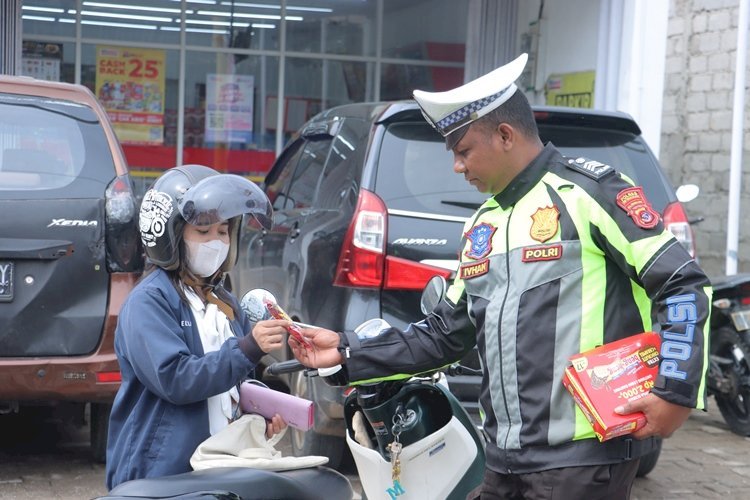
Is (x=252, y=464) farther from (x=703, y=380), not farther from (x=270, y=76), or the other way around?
(x=270, y=76)

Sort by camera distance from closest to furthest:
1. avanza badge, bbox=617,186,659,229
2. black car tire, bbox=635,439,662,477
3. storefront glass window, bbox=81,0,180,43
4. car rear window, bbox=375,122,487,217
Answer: avanza badge, bbox=617,186,659,229, car rear window, bbox=375,122,487,217, black car tire, bbox=635,439,662,477, storefront glass window, bbox=81,0,180,43

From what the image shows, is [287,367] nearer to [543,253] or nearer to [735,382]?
[543,253]

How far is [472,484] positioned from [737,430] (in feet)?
16.2

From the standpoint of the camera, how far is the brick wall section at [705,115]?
12.3 meters

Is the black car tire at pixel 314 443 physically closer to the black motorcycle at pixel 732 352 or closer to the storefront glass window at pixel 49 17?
the black motorcycle at pixel 732 352

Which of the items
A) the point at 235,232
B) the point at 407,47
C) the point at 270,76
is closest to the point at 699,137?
the point at 407,47

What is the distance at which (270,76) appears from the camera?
13352mm

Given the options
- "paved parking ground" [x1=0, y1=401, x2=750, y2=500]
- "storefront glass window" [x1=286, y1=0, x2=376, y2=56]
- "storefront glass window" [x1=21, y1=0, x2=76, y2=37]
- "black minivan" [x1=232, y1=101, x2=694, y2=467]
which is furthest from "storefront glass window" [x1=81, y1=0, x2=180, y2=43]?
"black minivan" [x1=232, y1=101, x2=694, y2=467]

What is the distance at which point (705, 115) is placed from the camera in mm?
12742

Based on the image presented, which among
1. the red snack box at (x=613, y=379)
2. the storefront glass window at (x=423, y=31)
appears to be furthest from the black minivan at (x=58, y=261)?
the storefront glass window at (x=423, y=31)

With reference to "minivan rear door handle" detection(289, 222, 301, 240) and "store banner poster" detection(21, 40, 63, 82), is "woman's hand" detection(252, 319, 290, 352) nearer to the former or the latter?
"minivan rear door handle" detection(289, 222, 301, 240)

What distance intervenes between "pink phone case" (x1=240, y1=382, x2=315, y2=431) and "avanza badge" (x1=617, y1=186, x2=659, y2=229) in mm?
904

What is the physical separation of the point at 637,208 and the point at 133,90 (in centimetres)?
1083

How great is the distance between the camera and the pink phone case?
2.89 metres
